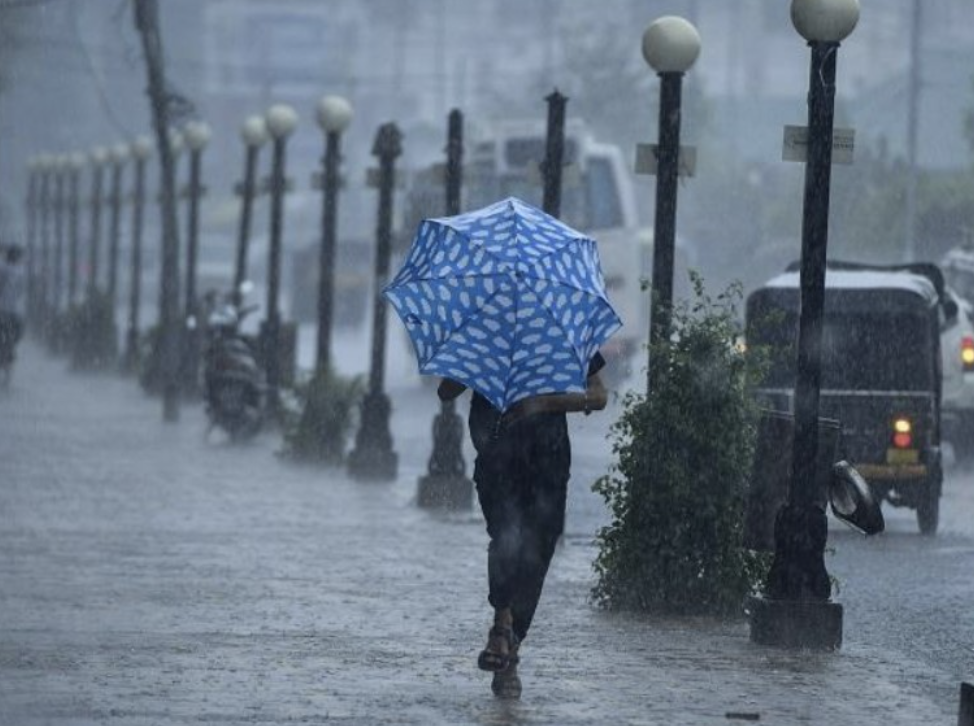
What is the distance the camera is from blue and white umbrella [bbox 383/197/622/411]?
11.8 meters

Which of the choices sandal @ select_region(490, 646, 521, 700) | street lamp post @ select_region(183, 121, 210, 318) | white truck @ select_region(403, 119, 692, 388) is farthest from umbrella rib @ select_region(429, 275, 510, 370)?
white truck @ select_region(403, 119, 692, 388)

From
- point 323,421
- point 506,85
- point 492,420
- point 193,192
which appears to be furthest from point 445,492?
point 506,85

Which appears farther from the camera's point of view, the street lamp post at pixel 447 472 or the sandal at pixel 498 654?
the street lamp post at pixel 447 472

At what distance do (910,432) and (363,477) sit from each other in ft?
17.8

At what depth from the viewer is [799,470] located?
13953 millimetres

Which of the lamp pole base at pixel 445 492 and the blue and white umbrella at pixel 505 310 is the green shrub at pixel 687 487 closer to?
the blue and white umbrella at pixel 505 310

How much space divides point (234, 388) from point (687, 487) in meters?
16.5

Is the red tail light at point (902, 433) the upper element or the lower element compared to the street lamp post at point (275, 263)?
lower

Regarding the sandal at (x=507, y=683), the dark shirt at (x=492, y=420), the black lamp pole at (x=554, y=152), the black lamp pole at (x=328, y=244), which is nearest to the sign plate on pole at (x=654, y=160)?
the black lamp pole at (x=554, y=152)

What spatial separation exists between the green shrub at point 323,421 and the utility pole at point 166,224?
6252mm

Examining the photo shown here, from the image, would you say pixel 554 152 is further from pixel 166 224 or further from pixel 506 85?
pixel 506 85

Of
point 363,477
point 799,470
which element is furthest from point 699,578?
point 363,477

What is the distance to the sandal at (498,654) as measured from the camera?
38.4ft

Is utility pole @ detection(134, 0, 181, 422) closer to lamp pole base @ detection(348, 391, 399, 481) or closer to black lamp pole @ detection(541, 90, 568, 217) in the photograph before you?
lamp pole base @ detection(348, 391, 399, 481)
